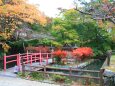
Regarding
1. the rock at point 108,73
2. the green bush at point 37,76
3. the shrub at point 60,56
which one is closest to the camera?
the rock at point 108,73

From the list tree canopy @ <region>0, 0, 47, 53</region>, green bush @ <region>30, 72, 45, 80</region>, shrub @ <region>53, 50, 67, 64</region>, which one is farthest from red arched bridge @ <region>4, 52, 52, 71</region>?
tree canopy @ <region>0, 0, 47, 53</region>

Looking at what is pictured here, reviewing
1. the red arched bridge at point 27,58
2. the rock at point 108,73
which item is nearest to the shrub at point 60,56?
the red arched bridge at point 27,58

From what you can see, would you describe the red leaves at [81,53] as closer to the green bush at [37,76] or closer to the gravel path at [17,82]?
the green bush at [37,76]

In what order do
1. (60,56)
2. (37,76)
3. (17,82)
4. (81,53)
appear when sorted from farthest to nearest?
1. (81,53)
2. (60,56)
3. (37,76)
4. (17,82)

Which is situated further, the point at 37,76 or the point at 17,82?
the point at 37,76

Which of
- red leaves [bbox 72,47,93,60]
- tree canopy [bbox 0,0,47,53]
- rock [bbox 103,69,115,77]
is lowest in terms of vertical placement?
red leaves [bbox 72,47,93,60]

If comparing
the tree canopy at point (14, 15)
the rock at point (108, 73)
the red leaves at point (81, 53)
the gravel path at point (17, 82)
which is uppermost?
the tree canopy at point (14, 15)

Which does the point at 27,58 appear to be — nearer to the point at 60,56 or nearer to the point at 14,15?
the point at 60,56

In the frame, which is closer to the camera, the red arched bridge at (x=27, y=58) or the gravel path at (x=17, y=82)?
the gravel path at (x=17, y=82)

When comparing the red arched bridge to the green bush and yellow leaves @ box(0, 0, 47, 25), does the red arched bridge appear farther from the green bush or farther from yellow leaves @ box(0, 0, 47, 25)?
yellow leaves @ box(0, 0, 47, 25)

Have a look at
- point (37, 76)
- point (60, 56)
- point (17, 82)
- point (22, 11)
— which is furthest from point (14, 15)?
point (17, 82)

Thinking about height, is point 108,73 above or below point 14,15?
below

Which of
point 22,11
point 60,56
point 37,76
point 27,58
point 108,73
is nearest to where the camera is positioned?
point 108,73

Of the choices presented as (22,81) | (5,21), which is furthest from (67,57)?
(22,81)
